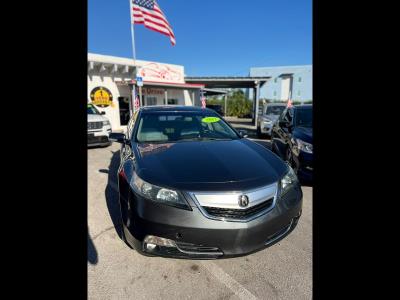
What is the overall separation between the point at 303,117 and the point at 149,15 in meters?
9.94

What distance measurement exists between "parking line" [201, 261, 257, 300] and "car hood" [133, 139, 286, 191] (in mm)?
840

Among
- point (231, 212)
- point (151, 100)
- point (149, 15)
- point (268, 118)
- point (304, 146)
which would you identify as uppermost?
point (149, 15)

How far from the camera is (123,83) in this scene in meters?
14.7

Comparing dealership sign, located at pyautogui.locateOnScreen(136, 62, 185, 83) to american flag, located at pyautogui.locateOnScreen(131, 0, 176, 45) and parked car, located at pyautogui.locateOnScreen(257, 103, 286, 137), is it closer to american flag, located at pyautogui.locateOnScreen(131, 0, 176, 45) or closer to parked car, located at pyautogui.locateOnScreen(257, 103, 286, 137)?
american flag, located at pyautogui.locateOnScreen(131, 0, 176, 45)

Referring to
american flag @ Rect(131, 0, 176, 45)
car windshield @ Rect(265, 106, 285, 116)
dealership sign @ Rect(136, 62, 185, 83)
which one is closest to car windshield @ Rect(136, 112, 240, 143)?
car windshield @ Rect(265, 106, 285, 116)

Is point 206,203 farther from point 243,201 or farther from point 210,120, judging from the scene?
point 210,120

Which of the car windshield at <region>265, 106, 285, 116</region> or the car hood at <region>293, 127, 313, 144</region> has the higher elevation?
the car windshield at <region>265, 106, 285, 116</region>

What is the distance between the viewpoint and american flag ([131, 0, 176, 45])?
1150 cm

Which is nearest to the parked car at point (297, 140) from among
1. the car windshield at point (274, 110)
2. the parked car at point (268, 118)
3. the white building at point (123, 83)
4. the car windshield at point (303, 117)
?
the car windshield at point (303, 117)

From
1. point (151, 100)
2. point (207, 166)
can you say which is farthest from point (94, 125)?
point (151, 100)

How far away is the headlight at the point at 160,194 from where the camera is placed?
1.98 meters
